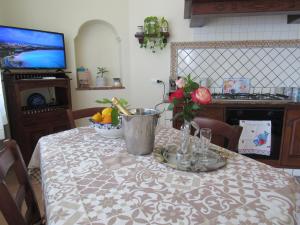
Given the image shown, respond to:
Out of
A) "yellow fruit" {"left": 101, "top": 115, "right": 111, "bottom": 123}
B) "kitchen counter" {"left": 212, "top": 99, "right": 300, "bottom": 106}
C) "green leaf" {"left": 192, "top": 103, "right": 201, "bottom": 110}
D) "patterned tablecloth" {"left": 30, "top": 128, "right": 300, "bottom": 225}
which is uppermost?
"green leaf" {"left": 192, "top": 103, "right": 201, "bottom": 110}

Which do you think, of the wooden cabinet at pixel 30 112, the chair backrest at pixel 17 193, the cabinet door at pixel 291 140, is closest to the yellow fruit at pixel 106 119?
the chair backrest at pixel 17 193

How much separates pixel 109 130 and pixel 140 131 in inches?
11.8

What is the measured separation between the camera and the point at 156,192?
2.27 ft

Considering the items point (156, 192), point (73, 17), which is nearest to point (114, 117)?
point (156, 192)

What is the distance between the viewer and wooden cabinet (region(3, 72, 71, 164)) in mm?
2203

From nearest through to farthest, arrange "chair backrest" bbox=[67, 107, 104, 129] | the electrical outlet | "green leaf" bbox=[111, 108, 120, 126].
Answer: "green leaf" bbox=[111, 108, 120, 126], "chair backrest" bbox=[67, 107, 104, 129], the electrical outlet

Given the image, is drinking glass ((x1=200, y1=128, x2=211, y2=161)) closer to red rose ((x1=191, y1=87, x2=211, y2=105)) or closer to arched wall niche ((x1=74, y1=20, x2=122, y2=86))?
red rose ((x1=191, y1=87, x2=211, y2=105))

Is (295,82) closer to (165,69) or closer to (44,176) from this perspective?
(165,69)

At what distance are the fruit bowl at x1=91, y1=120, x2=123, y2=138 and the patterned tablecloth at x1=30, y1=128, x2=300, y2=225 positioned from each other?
0.21 m

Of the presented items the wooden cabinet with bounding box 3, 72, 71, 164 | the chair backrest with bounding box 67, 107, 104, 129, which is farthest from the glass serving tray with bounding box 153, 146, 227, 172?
the wooden cabinet with bounding box 3, 72, 71, 164

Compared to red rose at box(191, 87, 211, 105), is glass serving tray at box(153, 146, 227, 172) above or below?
below

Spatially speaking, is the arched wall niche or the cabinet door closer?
the cabinet door

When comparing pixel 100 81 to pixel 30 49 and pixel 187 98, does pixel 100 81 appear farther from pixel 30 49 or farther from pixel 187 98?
pixel 187 98

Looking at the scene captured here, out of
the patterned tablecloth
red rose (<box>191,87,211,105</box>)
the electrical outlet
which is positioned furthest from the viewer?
the electrical outlet
